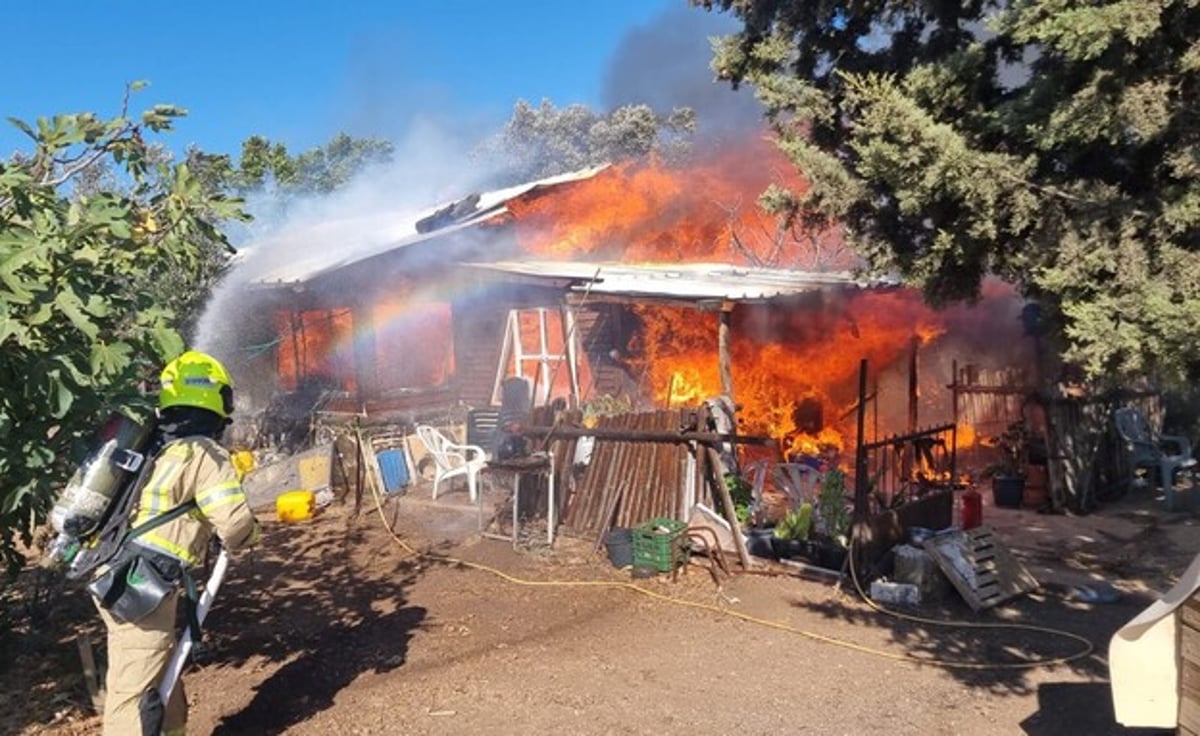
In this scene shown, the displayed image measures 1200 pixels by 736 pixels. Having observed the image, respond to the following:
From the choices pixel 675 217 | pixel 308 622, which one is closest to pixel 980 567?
pixel 308 622

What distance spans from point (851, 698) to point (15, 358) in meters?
5.54

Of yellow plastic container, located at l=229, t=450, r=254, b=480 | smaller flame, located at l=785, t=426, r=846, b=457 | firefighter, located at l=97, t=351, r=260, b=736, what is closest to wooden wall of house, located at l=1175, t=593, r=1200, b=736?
firefighter, located at l=97, t=351, r=260, b=736

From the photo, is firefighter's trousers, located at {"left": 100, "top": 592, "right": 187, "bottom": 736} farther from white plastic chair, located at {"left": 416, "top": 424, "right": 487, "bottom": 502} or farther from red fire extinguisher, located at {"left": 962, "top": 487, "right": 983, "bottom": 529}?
red fire extinguisher, located at {"left": 962, "top": 487, "right": 983, "bottom": 529}

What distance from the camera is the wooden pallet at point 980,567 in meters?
7.29

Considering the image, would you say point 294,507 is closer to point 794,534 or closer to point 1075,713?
point 794,534

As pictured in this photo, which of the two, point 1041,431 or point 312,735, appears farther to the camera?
point 1041,431

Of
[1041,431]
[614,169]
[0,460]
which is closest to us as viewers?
[0,460]

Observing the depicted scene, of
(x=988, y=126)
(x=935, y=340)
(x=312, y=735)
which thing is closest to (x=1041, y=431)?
(x=935, y=340)

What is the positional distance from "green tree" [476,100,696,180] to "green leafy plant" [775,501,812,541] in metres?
24.4

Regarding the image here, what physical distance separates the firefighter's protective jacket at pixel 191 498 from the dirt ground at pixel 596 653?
1626mm

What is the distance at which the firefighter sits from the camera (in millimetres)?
4258

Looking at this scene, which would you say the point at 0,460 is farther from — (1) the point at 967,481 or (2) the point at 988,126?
(1) the point at 967,481

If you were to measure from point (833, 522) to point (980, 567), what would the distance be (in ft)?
5.27

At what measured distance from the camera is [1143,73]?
5.31 metres
